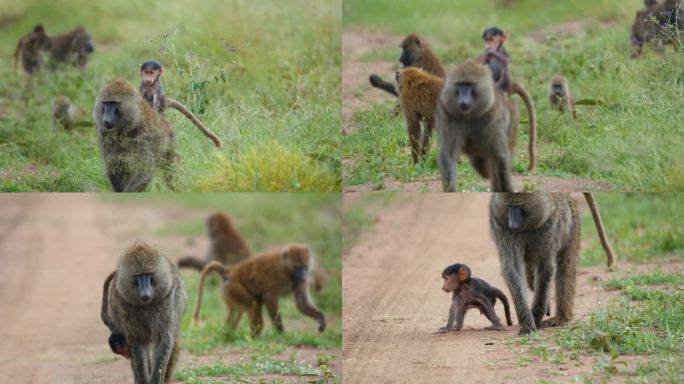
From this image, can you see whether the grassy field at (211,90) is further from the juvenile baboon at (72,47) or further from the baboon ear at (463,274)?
the baboon ear at (463,274)

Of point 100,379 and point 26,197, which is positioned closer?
point 100,379

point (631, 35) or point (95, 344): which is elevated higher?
point (631, 35)

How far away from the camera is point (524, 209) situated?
7.30 metres

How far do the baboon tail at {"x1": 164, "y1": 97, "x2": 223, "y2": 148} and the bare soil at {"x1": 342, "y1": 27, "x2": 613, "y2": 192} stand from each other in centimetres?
96

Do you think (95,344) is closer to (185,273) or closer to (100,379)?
(100,379)

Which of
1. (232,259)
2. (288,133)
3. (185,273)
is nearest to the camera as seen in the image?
(288,133)

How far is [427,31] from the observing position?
13422 millimetres

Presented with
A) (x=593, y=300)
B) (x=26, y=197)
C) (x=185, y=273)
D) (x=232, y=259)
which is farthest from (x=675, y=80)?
(x=26, y=197)

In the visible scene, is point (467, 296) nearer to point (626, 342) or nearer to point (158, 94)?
point (626, 342)

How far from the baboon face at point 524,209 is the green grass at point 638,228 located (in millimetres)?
2670

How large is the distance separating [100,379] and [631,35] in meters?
6.33

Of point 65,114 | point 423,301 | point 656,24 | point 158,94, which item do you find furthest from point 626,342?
point 65,114

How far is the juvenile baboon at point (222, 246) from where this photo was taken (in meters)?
11.2

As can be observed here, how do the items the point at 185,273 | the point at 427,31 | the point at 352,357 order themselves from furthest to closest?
1. the point at 427,31
2. the point at 185,273
3. the point at 352,357
